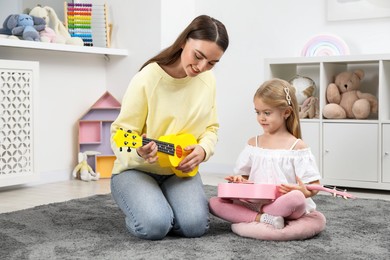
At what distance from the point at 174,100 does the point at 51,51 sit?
1.55 m

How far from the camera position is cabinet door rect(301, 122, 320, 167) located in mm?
3004

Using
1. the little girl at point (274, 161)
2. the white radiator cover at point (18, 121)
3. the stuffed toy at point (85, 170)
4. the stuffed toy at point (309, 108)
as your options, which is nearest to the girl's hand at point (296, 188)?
the little girl at point (274, 161)

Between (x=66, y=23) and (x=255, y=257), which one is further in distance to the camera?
(x=66, y=23)

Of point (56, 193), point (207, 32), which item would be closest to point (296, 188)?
point (207, 32)

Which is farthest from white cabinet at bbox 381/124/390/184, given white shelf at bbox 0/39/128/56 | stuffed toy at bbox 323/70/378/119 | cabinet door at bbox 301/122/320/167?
white shelf at bbox 0/39/128/56

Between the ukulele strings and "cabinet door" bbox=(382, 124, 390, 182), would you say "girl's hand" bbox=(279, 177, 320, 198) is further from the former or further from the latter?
"cabinet door" bbox=(382, 124, 390, 182)

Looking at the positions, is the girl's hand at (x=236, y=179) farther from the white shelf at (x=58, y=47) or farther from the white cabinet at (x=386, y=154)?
the white shelf at (x=58, y=47)

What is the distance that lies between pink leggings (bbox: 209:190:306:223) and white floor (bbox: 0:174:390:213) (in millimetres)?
927

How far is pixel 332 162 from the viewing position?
117 inches

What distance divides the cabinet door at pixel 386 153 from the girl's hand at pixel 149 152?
4.69 feet

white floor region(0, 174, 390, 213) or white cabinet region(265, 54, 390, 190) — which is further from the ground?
white cabinet region(265, 54, 390, 190)

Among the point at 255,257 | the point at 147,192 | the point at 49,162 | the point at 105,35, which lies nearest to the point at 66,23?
the point at 105,35

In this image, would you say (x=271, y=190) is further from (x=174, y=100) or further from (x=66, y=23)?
(x=66, y=23)

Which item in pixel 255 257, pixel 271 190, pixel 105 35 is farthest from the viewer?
pixel 105 35
